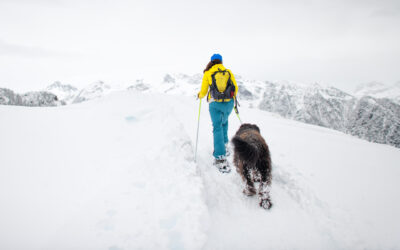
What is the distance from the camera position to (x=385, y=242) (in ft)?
9.77

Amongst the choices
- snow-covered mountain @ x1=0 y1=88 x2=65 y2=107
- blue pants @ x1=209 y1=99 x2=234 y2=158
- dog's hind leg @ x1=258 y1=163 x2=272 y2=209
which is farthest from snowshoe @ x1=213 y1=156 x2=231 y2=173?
snow-covered mountain @ x1=0 y1=88 x2=65 y2=107

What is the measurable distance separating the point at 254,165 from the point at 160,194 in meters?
1.99

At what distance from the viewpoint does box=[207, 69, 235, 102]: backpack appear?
476 centimetres

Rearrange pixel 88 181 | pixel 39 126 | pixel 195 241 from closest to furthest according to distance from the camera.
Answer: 1. pixel 195 241
2. pixel 88 181
3. pixel 39 126

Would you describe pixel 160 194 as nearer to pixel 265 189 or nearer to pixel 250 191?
pixel 250 191

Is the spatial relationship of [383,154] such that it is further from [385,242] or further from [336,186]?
[385,242]

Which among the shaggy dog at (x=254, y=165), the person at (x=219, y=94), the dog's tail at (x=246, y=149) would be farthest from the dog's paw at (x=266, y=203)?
the person at (x=219, y=94)

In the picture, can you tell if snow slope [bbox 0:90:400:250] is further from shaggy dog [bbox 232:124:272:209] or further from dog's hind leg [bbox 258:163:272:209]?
shaggy dog [bbox 232:124:272:209]

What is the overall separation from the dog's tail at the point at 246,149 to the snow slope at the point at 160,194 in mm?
1014

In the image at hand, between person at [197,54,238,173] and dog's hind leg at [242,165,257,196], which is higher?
person at [197,54,238,173]

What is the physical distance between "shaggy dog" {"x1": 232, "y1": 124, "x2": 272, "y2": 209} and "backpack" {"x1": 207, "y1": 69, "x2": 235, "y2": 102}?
1.33m

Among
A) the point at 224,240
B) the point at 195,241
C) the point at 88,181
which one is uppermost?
the point at 88,181

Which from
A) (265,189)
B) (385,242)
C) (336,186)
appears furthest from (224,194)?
(385,242)

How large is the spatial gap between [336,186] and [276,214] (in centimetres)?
154
